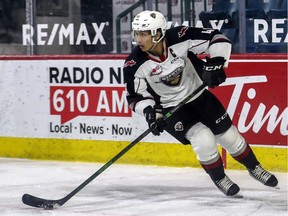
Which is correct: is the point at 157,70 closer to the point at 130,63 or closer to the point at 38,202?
the point at 130,63

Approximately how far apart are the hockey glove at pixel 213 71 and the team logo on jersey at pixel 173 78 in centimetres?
Result: 21

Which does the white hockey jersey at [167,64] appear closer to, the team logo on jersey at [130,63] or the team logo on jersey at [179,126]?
the team logo on jersey at [130,63]

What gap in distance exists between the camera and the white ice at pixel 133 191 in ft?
20.1

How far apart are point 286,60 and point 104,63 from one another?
1600mm

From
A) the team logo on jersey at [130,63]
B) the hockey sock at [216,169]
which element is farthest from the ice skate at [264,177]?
the team logo on jersey at [130,63]

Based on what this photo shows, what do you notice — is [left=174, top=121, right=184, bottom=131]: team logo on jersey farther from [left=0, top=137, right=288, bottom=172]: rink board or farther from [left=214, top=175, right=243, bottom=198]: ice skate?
[left=0, top=137, right=288, bottom=172]: rink board

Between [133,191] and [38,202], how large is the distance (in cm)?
84

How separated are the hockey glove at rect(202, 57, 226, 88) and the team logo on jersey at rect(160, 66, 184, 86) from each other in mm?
211

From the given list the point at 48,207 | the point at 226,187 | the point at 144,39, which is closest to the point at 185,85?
the point at 144,39

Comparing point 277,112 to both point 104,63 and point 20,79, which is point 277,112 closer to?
point 104,63

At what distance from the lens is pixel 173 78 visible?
6.30 meters

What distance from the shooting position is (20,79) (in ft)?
28.7

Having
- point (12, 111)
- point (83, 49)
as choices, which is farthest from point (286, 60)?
point (12, 111)

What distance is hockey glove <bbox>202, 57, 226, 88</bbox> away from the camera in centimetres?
607
